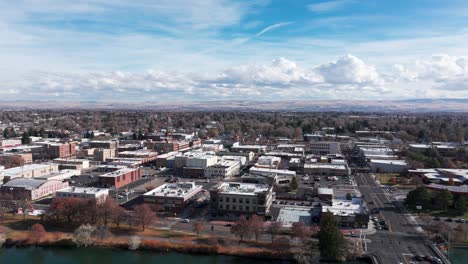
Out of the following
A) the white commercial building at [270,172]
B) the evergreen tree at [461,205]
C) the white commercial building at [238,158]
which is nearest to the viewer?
the evergreen tree at [461,205]

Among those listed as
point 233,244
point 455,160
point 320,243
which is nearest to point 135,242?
point 233,244

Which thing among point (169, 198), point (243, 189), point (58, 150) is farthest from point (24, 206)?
point (58, 150)

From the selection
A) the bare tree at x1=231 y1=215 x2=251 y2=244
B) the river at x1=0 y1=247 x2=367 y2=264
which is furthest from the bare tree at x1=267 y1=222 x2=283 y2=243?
the river at x1=0 y1=247 x2=367 y2=264

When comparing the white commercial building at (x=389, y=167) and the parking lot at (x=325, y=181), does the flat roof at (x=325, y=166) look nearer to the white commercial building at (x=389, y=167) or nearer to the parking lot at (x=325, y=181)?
the parking lot at (x=325, y=181)

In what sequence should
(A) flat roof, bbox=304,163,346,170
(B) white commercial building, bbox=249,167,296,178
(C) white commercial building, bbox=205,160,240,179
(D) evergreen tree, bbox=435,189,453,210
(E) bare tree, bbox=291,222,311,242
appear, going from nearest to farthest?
1. (E) bare tree, bbox=291,222,311,242
2. (D) evergreen tree, bbox=435,189,453,210
3. (B) white commercial building, bbox=249,167,296,178
4. (C) white commercial building, bbox=205,160,240,179
5. (A) flat roof, bbox=304,163,346,170

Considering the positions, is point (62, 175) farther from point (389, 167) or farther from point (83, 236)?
point (389, 167)

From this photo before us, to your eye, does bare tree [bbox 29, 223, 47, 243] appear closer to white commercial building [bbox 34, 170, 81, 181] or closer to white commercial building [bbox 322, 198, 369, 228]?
white commercial building [bbox 34, 170, 81, 181]

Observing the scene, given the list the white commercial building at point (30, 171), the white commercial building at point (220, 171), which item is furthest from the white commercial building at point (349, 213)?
the white commercial building at point (30, 171)
